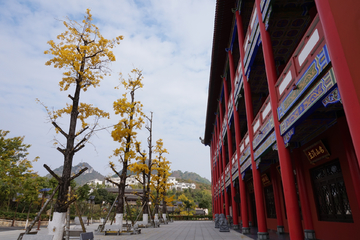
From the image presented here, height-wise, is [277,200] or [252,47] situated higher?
[252,47]

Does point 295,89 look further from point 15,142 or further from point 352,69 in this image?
point 15,142

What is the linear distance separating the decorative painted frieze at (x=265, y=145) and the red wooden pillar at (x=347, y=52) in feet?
13.6

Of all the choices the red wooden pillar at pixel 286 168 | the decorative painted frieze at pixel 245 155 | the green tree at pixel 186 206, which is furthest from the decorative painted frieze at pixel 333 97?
the green tree at pixel 186 206

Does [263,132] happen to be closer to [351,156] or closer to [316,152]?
[316,152]

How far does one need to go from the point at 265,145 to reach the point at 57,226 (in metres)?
7.43

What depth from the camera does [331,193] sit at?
722 centimetres

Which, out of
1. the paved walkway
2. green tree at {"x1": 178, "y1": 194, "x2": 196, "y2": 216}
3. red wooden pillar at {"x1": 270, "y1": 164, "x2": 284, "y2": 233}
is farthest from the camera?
green tree at {"x1": 178, "y1": 194, "x2": 196, "y2": 216}

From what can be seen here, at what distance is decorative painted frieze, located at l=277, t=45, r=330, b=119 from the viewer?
369 centimetres

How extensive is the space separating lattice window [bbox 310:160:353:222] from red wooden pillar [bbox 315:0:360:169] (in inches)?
217

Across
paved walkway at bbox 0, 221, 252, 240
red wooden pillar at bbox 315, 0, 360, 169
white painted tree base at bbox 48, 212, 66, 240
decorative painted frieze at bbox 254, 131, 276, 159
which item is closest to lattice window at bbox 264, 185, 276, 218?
paved walkway at bbox 0, 221, 252, 240

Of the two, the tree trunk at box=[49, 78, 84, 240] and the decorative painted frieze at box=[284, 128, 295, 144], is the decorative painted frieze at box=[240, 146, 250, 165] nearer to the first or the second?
the decorative painted frieze at box=[284, 128, 295, 144]

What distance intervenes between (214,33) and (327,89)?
11039 mm

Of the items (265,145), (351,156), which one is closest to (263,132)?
(265,145)

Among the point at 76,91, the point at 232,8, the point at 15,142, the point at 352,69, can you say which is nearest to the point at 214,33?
the point at 232,8
